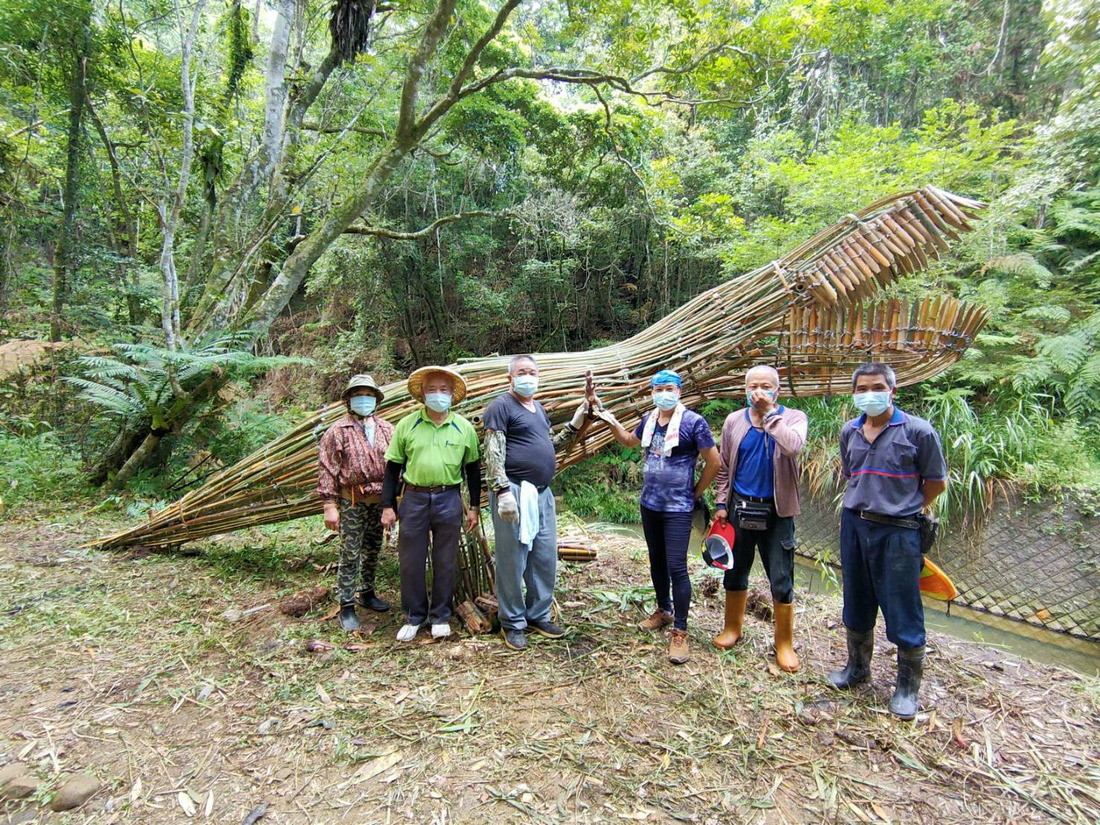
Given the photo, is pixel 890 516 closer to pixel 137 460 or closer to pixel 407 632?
pixel 407 632

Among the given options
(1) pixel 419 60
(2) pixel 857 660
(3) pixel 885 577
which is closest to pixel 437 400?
(3) pixel 885 577

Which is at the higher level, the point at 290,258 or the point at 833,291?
the point at 290,258

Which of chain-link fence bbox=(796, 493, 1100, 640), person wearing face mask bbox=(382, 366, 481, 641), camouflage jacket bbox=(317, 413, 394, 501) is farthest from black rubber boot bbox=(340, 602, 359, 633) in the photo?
chain-link fence bbox=(796, 493, 1100, 640)

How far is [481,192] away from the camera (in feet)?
33.6

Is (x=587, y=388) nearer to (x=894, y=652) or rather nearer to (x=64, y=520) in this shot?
(x=894, y=652)

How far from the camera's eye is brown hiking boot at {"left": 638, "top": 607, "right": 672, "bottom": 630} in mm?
3016

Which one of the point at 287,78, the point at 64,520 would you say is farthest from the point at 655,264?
the point at 64,520

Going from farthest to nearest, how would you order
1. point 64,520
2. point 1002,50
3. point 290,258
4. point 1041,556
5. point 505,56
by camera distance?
point 1002,50 < point 505,56 < point 290,258 < point 1041,556 < point 64,520

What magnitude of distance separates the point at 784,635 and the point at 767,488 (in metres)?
0.80

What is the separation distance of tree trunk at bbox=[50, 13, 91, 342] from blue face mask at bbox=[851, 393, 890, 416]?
8.13 metres

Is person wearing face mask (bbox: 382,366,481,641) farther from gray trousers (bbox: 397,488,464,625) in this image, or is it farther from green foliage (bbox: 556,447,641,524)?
green foliage (bbox: 556,447,641,524)

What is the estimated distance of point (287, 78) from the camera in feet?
18.7

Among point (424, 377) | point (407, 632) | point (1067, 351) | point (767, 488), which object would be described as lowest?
point (407, 632)

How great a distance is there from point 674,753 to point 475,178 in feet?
33.1
